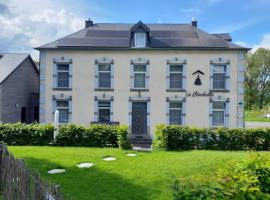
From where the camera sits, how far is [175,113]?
1927 centimetres

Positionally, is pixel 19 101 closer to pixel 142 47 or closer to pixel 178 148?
pixel 142 47

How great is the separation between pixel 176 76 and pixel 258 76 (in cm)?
4609

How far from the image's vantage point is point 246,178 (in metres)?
4.15

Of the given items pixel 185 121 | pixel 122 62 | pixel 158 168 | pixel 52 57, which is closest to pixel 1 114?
pixel 52 57

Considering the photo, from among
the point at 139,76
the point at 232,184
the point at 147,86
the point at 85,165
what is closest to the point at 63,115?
the point at 139,76

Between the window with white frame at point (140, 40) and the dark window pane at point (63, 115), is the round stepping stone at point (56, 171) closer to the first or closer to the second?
the dark window pane at point (63, 115)

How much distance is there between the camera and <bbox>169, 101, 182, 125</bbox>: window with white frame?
63.1ft

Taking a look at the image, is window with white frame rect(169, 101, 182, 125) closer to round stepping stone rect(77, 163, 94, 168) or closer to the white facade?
the white facade

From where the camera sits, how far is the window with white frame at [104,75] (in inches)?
760

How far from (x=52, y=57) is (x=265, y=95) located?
182 feet

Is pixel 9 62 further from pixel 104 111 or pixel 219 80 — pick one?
pixel 219 80

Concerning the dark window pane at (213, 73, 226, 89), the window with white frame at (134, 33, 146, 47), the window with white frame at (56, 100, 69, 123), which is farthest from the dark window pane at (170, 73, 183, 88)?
the window with white frame at (56, 100, 69, 123)

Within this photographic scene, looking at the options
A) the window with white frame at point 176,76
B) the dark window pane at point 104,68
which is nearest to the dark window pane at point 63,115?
the dark window pane at point 104,68

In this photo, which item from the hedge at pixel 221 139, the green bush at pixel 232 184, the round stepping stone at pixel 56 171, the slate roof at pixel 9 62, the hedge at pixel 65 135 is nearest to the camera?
the green bush at pixel 232 184
